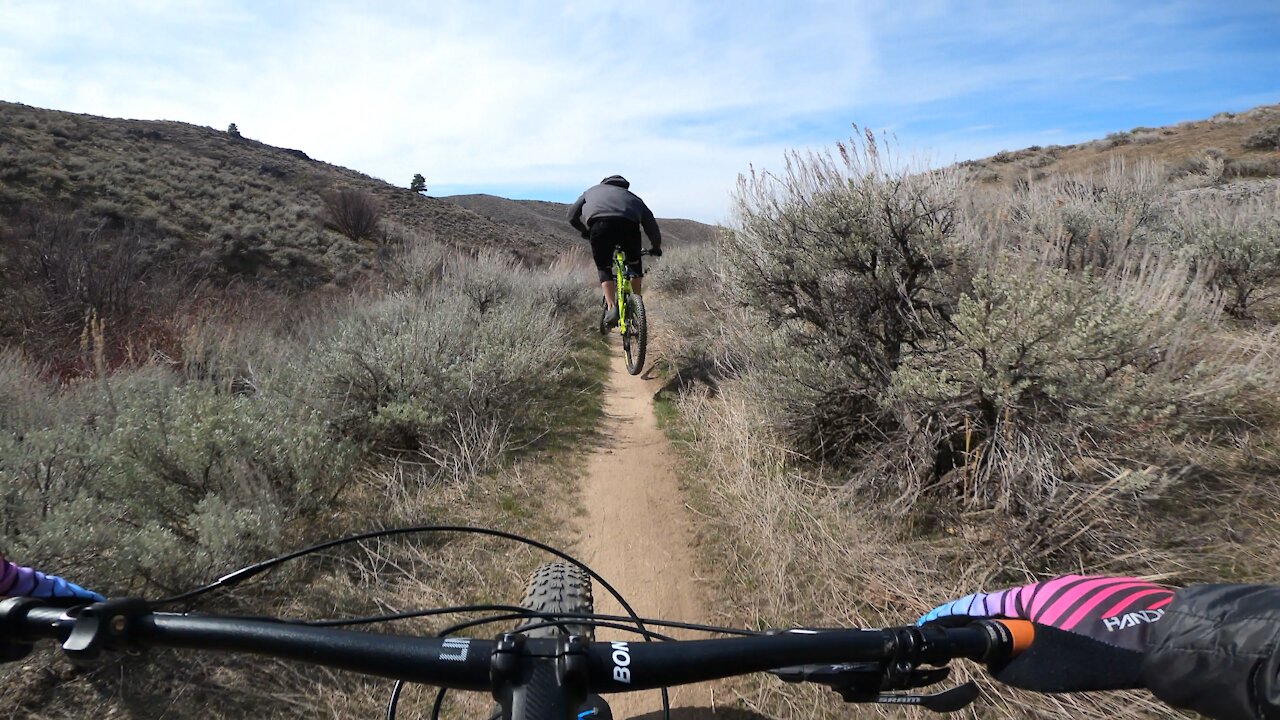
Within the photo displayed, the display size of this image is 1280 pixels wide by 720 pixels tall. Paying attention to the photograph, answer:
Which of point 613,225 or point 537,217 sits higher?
point 537,217

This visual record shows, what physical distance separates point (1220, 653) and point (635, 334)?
245 inches

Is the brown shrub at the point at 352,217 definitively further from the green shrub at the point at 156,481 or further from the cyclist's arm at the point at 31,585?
the cyclist's arm at the point at 31,585

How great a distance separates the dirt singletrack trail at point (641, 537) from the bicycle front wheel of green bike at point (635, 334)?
118 centimetres

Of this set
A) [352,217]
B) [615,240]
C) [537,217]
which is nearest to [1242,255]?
[615,240]

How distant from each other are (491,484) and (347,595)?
1.36 meters

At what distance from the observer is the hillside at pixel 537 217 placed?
44.2 metres

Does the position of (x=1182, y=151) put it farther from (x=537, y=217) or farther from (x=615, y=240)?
(x=537, y=217)

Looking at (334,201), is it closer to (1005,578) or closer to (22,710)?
(22,710)

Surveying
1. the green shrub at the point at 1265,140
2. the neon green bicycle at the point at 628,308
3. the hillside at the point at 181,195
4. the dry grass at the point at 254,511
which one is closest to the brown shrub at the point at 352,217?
the hillside at the point at 181,195

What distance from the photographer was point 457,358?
5211 millimetres

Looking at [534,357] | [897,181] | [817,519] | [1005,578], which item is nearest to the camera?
[1005,578]

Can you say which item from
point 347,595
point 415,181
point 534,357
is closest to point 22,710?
point 347,595

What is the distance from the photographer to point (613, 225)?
657 centimetres

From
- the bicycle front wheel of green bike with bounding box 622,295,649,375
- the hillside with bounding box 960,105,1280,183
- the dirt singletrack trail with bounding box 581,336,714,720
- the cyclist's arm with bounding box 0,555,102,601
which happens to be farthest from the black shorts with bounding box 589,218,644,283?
the hillside with bounding box 960,105,1280,183
